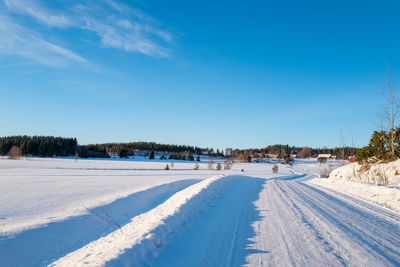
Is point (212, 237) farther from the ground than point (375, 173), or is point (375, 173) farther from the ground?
point (375, 173)

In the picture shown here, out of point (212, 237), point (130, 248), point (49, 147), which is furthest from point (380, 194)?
point (49, 147)

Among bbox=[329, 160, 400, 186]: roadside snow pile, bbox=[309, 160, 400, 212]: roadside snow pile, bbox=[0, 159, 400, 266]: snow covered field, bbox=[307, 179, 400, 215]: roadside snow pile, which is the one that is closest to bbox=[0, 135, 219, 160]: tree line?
bbox=[329, 160, 400, 186]: roadside snow pile

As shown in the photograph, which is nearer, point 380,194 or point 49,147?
point 380,194

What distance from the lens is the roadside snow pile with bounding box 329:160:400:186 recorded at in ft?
41.6

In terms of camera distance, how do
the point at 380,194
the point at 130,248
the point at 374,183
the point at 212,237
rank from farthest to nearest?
the point at 374,183, the point at 380,194, the point at 212,237, the point at 130,248

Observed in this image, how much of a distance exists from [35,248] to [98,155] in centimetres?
12020

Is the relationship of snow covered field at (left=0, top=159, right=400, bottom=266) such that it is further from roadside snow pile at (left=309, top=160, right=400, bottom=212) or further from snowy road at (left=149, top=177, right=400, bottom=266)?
roadside snow pile at (left=309, top=160, right=400, bottom=212)

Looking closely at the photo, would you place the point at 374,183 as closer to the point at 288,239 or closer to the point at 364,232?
the point at 364,232

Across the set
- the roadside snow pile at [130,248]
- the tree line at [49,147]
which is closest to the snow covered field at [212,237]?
the roadside snow pile at [130,248]

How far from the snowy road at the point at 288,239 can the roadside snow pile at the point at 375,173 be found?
8.25 metres

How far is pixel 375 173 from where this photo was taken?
49.2 ft

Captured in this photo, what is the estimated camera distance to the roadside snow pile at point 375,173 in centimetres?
1269

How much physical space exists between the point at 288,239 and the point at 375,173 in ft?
49.9

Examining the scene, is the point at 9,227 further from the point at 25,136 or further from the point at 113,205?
the point at 25,136
